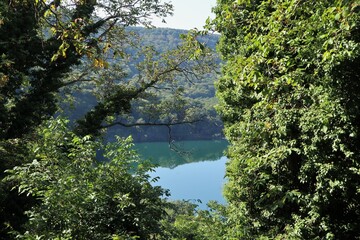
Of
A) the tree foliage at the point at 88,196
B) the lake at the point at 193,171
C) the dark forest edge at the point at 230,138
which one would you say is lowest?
A: the tree foliage at the point at 88,196

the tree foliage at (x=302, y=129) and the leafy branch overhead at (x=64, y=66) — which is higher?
the leafy branch overhead at (x=64, y=66)

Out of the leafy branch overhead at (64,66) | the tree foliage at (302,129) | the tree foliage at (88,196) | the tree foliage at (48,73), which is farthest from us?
the leafy branch overhead at (64,66)

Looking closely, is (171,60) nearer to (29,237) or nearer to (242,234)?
(242,234)

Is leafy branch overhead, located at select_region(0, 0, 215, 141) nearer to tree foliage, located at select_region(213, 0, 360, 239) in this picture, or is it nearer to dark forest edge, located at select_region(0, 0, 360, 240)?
dark forest edge, located at select_region(0, 0, 360, 240)

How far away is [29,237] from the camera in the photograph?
355 cm

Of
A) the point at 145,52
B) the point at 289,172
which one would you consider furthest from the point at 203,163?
the point at 289,172

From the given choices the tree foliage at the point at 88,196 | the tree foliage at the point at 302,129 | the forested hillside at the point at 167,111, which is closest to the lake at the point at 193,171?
the forested hillside at the point at 167,111

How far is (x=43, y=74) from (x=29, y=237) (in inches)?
294

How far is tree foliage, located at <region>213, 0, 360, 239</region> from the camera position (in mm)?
4688

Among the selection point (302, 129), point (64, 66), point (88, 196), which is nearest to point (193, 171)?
point (64, 66)

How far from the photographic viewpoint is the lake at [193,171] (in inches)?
1549

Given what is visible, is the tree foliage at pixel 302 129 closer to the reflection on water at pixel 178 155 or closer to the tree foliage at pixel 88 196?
the tree foliage at pixel 88 196

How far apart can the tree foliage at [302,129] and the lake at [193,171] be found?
23.5 m

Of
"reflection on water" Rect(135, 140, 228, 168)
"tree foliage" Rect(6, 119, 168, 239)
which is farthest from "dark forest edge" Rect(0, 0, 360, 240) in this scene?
"reflection on water" Rect(135, 140, 228, 168)
